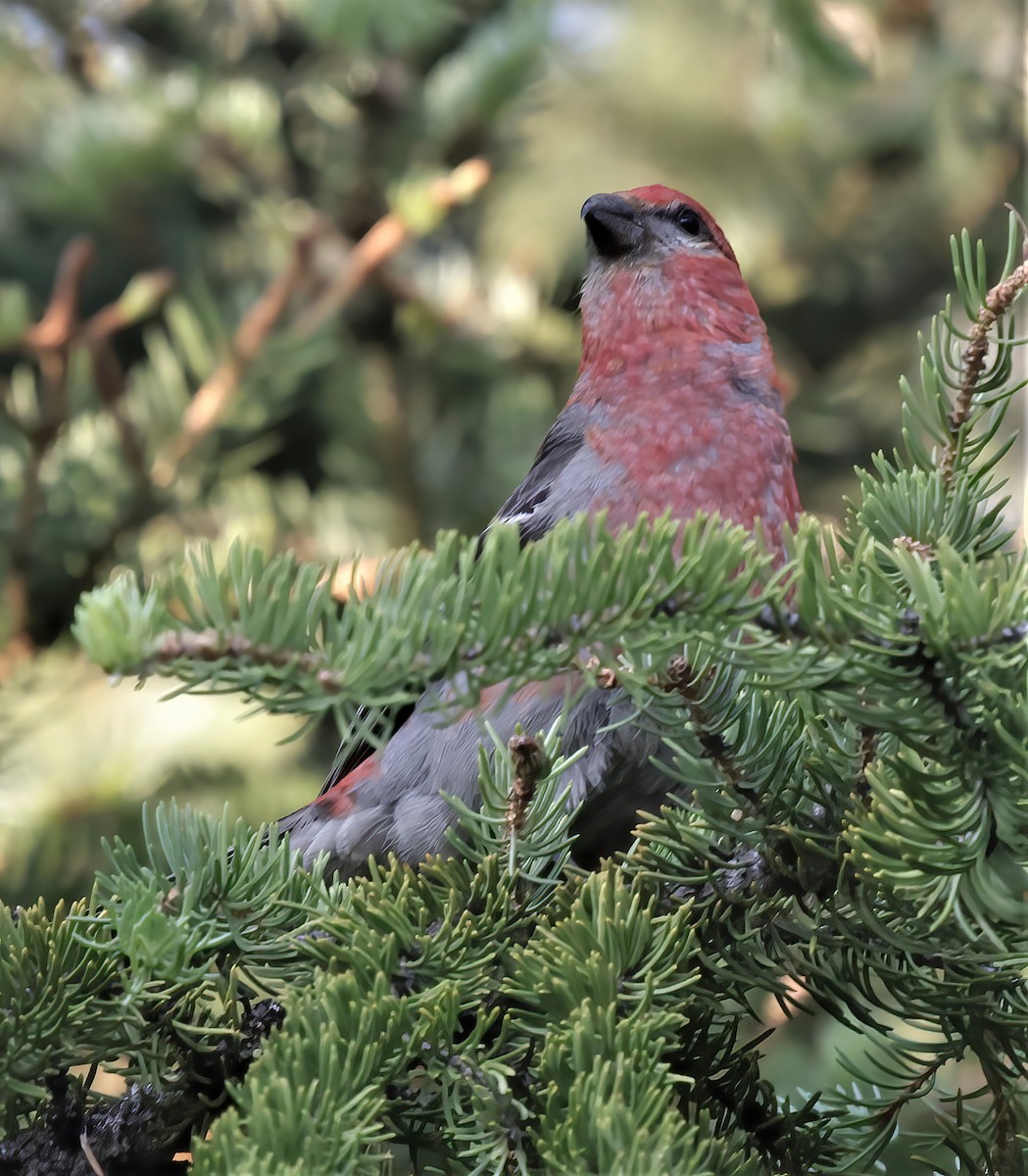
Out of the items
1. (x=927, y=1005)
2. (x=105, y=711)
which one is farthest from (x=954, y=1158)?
(x=105, y=711)

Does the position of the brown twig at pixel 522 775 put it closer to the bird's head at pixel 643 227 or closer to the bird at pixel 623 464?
the bird at pixel 623 464

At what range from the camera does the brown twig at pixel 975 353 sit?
1134mm

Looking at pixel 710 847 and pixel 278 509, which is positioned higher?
pixel 710 847

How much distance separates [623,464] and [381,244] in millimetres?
862

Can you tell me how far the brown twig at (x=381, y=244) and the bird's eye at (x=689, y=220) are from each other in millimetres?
407

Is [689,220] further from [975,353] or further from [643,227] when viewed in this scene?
[975,353]

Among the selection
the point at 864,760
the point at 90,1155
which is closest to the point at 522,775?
the point at 864,760

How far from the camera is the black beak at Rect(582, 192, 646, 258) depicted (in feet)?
8.42

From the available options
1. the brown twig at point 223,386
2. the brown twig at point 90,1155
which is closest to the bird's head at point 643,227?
the brown twig at point 223,386

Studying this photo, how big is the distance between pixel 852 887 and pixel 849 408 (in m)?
2.65

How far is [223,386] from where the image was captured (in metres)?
2.69

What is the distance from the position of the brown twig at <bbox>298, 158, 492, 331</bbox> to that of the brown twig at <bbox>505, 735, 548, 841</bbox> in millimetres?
1656

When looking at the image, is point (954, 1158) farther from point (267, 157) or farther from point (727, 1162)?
point (267, 157)

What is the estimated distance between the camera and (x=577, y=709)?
6.31ft
